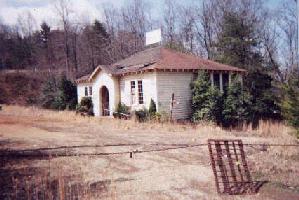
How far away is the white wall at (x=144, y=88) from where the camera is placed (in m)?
20.7

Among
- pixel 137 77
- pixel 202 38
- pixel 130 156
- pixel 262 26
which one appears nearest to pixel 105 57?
pixel 202 38

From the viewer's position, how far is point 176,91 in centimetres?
2114

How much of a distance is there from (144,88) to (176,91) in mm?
1785

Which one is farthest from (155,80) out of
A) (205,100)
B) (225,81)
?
(225,81)

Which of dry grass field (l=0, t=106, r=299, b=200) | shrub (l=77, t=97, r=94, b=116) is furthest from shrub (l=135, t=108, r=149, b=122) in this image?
shrub (l=77, t=97, r=94, b=116)

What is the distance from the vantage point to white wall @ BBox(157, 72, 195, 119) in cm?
2070

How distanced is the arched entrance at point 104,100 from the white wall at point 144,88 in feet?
8.91

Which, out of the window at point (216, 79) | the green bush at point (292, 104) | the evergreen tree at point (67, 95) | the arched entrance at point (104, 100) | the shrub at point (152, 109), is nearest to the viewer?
the green bush at point (292, 104)

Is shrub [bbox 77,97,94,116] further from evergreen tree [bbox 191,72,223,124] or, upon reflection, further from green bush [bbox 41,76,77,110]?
evergreen tree [bbox 191,72,223,124]

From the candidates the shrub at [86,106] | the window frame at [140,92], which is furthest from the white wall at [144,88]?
the shrub at [86,106]

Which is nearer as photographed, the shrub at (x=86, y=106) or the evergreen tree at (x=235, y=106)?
the evergreen tree at (x=235, y=106)

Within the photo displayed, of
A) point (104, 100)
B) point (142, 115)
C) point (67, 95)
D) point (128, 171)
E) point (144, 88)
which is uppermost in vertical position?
point (144, 88)

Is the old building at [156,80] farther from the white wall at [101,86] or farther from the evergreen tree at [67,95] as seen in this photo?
the evergreen tree at [67,95]

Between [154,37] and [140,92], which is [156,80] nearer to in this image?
[140,92]
